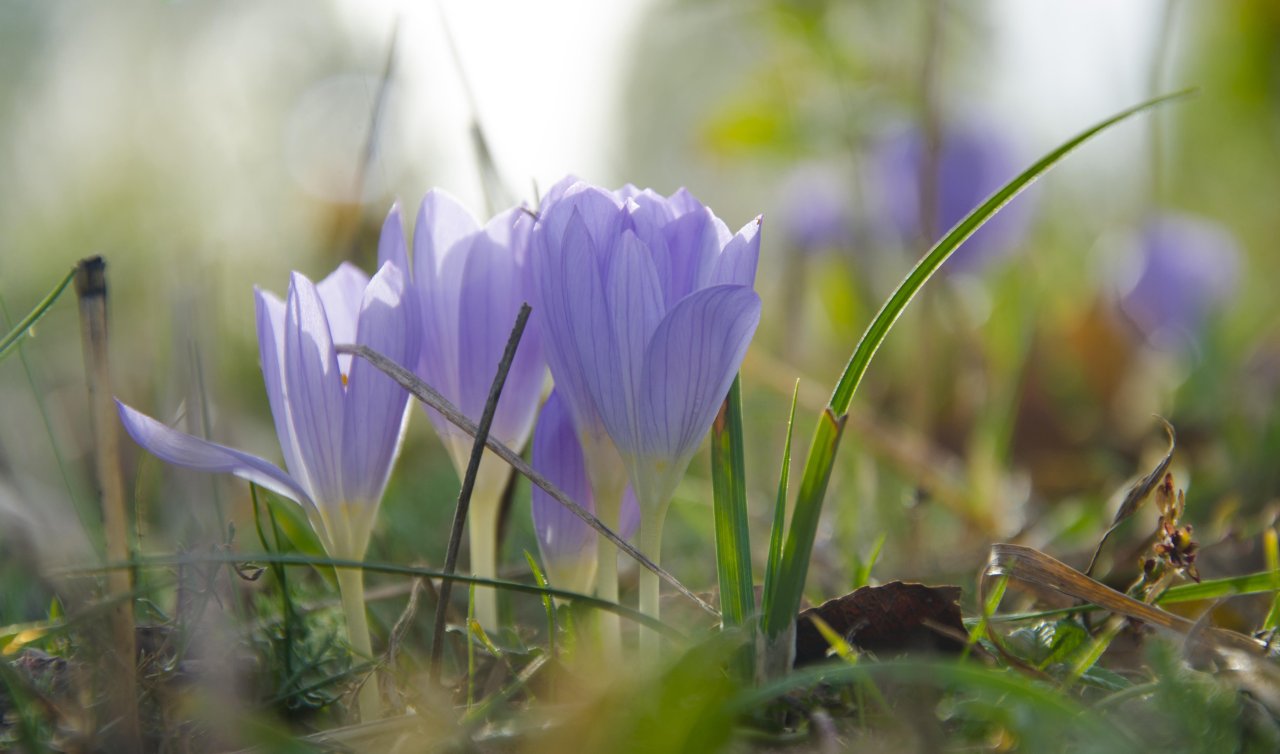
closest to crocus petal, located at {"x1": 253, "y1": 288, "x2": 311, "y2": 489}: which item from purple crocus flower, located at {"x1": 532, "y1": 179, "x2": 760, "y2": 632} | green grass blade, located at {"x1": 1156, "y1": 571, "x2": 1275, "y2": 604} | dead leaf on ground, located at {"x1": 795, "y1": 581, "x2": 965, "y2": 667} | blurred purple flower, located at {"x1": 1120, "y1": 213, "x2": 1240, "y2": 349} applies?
purple crocus flower, located at {"x1": 532, "y1": 179, "x2": 760, "y2": 632}

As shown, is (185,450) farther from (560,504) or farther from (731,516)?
(731,516)

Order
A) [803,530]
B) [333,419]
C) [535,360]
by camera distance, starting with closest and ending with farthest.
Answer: [803,530] → [333,419] → [535,360]

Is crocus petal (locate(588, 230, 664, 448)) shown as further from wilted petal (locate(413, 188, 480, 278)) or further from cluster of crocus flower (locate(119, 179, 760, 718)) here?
wilted petal (locate(413, 188, 480, 278))

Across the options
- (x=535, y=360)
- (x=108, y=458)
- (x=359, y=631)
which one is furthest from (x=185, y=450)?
(x=535, y=360)

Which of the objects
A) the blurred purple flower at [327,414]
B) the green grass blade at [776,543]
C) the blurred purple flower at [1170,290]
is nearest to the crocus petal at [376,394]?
the blurred purple flower at [327,414]

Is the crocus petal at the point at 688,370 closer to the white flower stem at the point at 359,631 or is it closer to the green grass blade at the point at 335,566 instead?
the green grass blade at the point at 335,566

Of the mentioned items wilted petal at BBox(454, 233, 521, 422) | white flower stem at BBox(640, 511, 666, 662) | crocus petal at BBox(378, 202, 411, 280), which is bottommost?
white flower stem at BBox(640, 511, 666, 662)

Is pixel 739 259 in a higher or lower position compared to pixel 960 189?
lower
